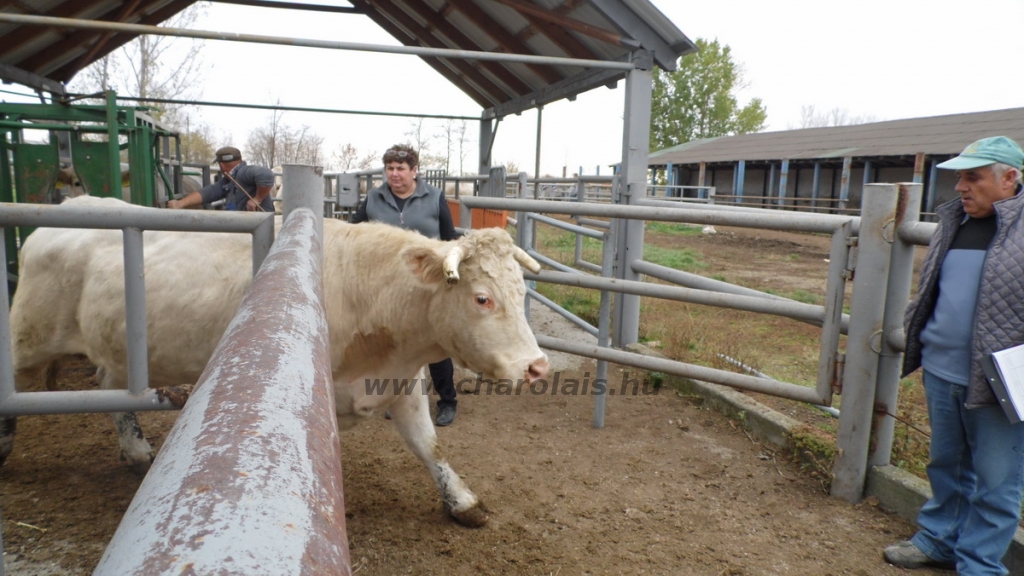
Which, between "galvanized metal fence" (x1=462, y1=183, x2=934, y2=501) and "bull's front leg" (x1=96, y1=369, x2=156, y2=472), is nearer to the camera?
"galvanized metal fence" (x1=462, y1=183, x2=934, y2=501)

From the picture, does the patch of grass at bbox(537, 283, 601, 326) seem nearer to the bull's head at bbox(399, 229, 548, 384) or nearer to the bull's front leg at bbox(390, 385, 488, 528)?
the bull's front leg at bbox(390, 385, 488, 528)

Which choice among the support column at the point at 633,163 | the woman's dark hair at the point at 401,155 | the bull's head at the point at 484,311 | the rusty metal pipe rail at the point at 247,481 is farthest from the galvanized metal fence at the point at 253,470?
the support column at the point at 633,163

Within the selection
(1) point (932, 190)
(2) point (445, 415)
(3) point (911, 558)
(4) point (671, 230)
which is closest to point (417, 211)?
(2) point (445, 415)

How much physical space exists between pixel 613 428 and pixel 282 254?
3.76 meters

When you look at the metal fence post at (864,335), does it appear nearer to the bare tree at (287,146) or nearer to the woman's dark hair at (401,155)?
the woman's dark hair at (401,155)

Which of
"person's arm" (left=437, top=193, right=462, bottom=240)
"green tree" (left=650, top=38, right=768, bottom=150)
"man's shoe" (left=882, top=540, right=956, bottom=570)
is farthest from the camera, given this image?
"green tree" (left=650, top=38, right=768, bottom=150)

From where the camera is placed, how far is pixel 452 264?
285cm

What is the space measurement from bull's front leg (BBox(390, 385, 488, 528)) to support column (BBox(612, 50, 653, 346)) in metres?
2.19

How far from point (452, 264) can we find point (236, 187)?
454 centimetres

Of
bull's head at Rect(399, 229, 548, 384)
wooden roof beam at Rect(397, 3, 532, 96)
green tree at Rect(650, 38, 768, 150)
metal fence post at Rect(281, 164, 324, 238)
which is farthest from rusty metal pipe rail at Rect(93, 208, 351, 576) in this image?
Result: green tree at Rect(650, 38, 768, 150)

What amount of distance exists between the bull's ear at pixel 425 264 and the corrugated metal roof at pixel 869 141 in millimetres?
19990

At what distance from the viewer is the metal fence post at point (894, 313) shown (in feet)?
9.90

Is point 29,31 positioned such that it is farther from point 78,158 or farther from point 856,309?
point 856,309

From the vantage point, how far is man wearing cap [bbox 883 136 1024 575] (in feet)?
7.75
